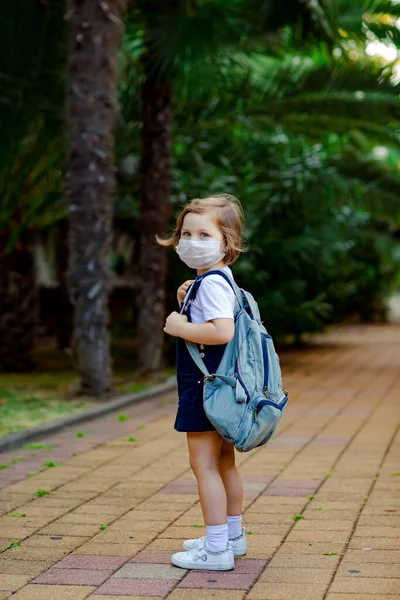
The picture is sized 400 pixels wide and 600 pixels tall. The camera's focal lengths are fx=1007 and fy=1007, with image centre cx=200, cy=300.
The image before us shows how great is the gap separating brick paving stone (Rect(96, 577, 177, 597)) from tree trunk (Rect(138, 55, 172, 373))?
779 cm

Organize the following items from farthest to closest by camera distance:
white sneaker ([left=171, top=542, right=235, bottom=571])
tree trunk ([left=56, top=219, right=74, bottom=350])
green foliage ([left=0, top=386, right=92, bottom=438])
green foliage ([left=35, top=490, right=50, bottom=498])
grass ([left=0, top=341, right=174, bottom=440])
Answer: tree trunk ([left=56, top=219, right=74, bottom=350]), grass ([left=0, top=341, right=174, bottom=440]), green foliage ([left=0, top=386, right=92, bottom=438]), green foliage ([left=35, top=490, right=50, bottom=498]), white sneaker ([left=171, top=542, right=235, bottom=571])

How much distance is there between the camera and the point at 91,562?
4387mm

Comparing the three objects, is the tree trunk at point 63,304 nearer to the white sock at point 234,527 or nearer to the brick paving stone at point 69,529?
the brick paving stone at point 69,529

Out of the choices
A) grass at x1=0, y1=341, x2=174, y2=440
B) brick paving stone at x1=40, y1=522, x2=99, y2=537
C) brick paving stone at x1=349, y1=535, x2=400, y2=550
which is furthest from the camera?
grass at x1=0, y1=341, x2=174, y2=440

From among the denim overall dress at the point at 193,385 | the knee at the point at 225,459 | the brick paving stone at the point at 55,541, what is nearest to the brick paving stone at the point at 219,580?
the knee at the point at 225,459

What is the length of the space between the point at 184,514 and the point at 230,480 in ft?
3.25

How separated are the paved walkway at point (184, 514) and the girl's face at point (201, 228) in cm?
141

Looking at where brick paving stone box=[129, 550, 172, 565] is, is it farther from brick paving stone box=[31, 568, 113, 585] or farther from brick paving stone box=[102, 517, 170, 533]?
brick paving stone box=[102, 517, 170, 533]

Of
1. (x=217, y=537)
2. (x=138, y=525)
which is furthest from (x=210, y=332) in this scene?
(x=138, y=525)

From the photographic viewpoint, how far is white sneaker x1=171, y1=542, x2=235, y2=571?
422 cm

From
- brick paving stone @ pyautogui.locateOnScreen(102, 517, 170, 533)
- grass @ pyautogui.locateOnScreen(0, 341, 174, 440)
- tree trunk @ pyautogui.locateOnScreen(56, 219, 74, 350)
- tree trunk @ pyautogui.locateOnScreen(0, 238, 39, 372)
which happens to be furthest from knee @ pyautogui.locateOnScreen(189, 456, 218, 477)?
tree trunk @ pyautogui.locateOnScreen(56, 219, 74, 350)

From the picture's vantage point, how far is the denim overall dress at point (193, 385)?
4.16m

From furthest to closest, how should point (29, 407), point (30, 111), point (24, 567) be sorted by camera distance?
1. point (30, 111)
2. point (29, 407)
3. point (24, 567)

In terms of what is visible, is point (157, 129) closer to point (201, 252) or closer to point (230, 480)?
point (201, 252)
